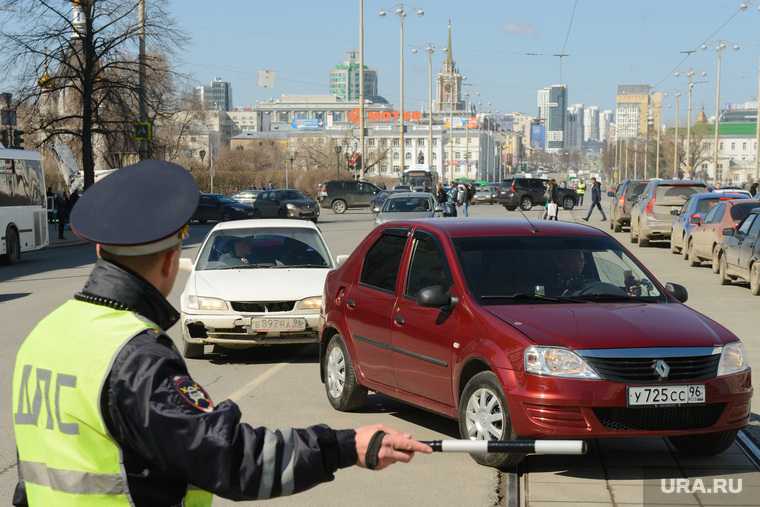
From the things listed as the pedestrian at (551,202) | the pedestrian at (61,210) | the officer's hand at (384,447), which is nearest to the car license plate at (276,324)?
the officer's hand at (384,447)

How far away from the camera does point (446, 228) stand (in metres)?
7.37

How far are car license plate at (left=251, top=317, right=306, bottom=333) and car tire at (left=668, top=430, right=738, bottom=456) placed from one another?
4604 millimetres

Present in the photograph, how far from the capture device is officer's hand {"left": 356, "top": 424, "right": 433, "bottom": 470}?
2309 mm

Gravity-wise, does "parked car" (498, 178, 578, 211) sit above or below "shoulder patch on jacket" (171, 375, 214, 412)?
below

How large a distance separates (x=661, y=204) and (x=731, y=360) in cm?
2303

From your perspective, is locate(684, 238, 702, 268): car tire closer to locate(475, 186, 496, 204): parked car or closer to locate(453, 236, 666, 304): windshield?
locate(453, 236, 666, 304): windshield

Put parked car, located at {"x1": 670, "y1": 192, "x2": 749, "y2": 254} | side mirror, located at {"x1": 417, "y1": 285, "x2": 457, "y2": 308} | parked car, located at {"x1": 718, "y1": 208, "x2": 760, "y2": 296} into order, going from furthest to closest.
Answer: parked car, located at {"x1": 670, "y1": 192, "x2": 749, "y2": 254}
parked car, located at {"x1": 718, "y1": 208, "x2": 760, "y2": 296}
side mirror, located at {"x1": 417, "y1": 285, "x2": 457, "y2": 308}

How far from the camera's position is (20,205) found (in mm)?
26422

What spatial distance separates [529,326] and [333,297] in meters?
2.51

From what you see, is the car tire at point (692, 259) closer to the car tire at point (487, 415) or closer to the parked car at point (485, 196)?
the car tire at point (487, 415)

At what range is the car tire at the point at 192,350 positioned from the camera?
35.0ft

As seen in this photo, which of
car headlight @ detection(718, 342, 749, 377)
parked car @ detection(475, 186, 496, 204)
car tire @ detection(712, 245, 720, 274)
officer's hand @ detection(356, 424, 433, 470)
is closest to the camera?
officer's hand @ detection(356, 424, 433, 470)

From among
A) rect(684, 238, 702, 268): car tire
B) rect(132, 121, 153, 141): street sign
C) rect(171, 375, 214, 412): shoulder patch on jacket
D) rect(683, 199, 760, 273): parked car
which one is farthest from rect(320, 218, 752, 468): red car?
rect(132, 121, 153, 141): street sign

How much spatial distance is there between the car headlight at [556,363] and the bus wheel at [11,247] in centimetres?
2204
